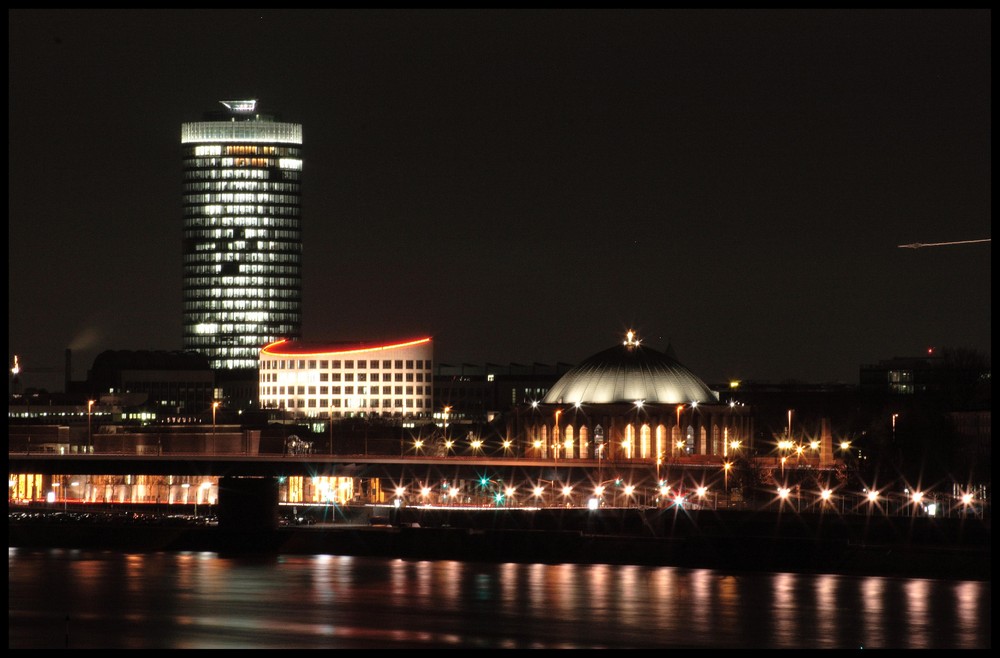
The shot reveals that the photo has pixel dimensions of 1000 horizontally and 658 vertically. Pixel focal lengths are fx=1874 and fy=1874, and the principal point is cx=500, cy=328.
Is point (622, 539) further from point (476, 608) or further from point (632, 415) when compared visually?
point (632, 415)

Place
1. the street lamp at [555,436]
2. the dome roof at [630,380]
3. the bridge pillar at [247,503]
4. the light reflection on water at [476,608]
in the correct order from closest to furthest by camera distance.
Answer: the light reflection on water at [476,608] < the bridge pillar at [247,503] < the street lamp at [555,436] < the dome roof at [630,380]

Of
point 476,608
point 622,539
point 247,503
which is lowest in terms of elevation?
point 476,608

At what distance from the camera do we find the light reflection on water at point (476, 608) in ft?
220

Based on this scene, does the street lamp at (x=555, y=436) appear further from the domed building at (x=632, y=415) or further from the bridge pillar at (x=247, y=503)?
the bridge pillar at (x=247, y=503)

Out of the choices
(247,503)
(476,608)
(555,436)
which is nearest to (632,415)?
(555,436)

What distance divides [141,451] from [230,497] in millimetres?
55574

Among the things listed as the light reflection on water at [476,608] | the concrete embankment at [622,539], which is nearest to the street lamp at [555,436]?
the concrete embankment at [622,539]

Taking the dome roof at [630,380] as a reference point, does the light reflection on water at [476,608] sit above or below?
below

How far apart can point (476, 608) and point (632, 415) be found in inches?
3519

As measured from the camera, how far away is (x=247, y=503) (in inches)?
4729

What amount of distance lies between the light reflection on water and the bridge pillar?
1538 centimetres

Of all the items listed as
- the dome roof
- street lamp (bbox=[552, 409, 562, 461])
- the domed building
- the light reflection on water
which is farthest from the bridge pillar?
the dome roof

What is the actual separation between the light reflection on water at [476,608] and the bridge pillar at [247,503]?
50.4ft

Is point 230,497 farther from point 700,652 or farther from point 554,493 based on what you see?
point 700,652
